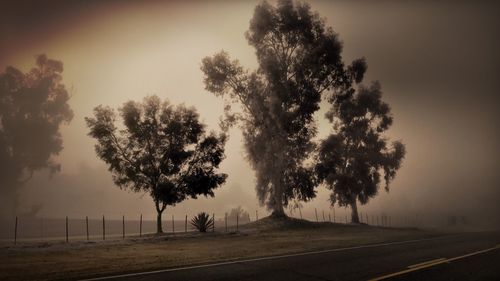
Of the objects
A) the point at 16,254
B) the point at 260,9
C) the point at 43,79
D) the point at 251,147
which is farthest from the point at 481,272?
the point at 43,79

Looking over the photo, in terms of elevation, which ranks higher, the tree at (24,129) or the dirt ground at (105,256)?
the tree at (24,129)

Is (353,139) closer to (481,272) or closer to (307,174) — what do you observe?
(307,174)

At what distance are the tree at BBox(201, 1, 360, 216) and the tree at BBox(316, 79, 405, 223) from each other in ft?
21.8

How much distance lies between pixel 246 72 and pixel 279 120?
644cm

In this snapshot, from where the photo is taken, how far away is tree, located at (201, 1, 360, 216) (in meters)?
34.8

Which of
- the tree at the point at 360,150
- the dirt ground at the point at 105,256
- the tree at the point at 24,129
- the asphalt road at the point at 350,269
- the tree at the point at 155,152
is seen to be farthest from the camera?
the tree at the point at 24,129

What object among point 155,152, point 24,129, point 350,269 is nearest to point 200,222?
point 155,152

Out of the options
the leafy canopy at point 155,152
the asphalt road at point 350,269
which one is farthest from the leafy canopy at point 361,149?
the asphalt road at point 350,269

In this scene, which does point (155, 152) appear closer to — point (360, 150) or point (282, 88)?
point (282, 88)

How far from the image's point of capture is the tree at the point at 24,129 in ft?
200

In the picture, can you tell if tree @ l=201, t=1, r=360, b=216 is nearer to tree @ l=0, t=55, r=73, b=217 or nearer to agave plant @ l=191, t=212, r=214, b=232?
agave plant @ l=191, t=212, r=214, b=232

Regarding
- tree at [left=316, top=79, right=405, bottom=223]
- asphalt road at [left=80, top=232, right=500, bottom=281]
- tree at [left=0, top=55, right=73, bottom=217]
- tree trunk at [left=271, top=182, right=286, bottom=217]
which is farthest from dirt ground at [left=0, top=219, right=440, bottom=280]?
tree at [left=0, top=55, right=73, bottom=217]

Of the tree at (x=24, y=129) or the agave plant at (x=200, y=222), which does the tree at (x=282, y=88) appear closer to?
the agave plant at (x=200, y=222)

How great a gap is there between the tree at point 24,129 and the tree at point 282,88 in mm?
40763
